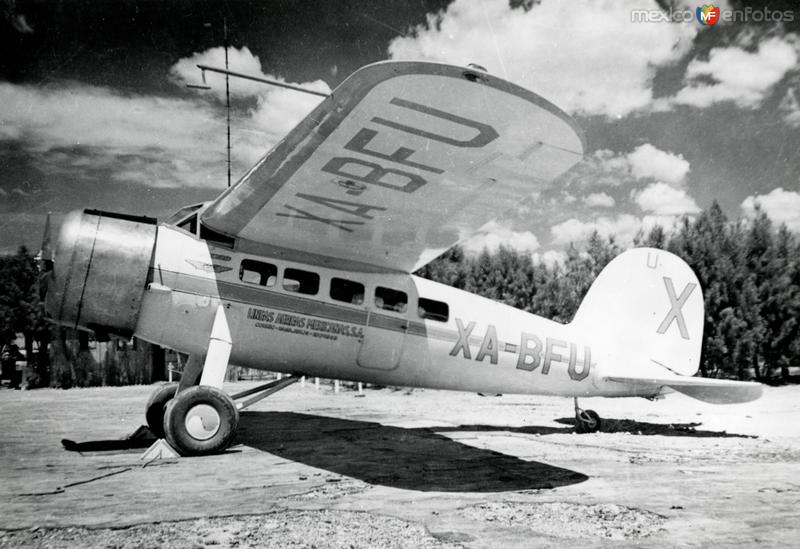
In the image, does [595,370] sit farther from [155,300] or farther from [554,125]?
[155,300]

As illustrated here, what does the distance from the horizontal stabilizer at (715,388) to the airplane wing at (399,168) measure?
3.49m

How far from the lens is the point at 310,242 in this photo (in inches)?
271

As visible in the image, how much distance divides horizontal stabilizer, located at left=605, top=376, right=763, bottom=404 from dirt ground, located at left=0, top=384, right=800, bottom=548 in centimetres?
65

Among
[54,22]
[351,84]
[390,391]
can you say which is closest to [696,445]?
[351,84]

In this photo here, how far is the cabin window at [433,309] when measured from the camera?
7.59 m

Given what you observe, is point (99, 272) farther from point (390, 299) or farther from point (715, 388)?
point (715, 388)

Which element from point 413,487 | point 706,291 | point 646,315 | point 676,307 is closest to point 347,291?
point 413,487

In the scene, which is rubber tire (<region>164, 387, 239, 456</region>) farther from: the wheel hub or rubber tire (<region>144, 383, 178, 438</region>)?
rubber tire (<region>144, 383, 178, 438</region>)

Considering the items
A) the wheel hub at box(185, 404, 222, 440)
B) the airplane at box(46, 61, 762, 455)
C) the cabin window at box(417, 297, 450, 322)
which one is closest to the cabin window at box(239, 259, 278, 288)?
the airplane at box(46, 61, 762, 455)

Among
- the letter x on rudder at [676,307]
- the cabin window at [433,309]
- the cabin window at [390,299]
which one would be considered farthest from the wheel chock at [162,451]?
the letter x on rudder at [676,307]

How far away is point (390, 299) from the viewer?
7.49 meters

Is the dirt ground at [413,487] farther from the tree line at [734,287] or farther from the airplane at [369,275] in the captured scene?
the tree line at [734,287]

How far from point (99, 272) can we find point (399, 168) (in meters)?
3.48

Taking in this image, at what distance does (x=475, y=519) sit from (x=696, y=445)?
4946mm
